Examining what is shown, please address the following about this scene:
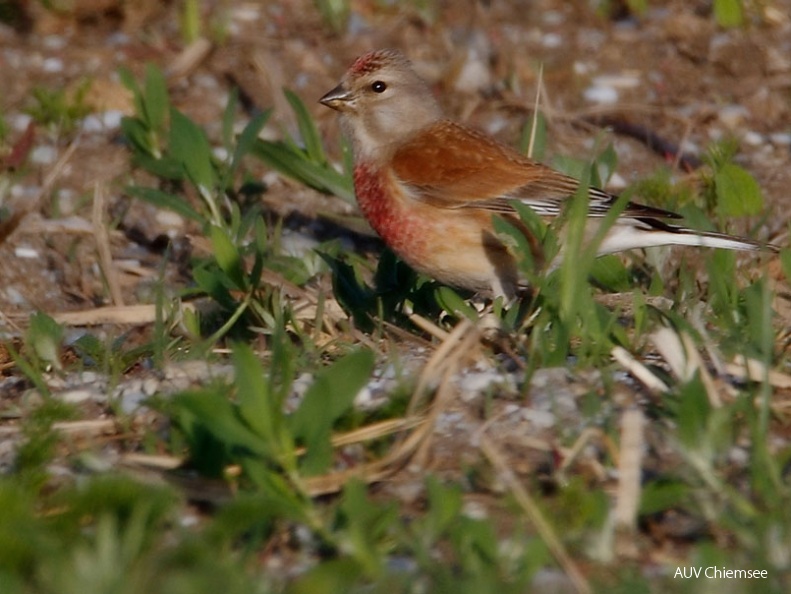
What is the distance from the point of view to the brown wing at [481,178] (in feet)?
14.8

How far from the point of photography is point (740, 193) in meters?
5.14

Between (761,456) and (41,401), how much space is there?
1.91 meters

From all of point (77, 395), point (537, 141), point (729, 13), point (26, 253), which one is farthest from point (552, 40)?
point (77, 395)

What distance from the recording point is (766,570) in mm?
2467

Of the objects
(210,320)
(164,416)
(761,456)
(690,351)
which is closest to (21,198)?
(210,320)

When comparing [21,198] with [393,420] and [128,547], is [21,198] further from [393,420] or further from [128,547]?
[128,547]

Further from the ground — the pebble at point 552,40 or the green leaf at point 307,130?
the green leaf at point 307,130

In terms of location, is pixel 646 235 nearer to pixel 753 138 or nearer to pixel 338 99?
pixel 338 99

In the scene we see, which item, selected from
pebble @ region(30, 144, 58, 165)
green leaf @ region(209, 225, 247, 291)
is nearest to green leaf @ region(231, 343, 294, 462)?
green leaf @ region(209, 225, 247, 291)

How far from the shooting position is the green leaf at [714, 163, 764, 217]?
5.13m

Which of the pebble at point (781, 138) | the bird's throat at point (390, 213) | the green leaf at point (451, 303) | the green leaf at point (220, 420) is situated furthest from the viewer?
the pebble at point (781, 138)

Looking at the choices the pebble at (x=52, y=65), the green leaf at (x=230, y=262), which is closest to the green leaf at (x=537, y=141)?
the green leaf at (x=230, y=262)

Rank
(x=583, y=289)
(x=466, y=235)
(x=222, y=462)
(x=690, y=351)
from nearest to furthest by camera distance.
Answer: (x=222, y=462)
(x=690, y=351)
(x=583, y=289)
(x=466, y=235)

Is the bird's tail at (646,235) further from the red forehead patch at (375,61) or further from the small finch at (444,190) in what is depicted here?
the red forehead patch at (375,61)
